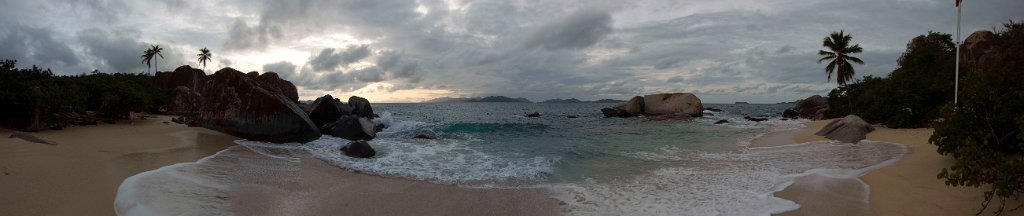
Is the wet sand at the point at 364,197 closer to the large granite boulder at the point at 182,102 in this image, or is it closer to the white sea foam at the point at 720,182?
the white sea foam at the point at 720,182

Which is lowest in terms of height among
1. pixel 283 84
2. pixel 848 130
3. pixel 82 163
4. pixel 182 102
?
pixel 82 163

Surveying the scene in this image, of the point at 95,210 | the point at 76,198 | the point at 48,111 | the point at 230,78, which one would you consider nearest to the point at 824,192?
the point at 95,210

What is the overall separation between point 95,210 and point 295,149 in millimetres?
8874

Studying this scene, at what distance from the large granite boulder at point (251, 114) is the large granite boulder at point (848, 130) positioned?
18.8 meters

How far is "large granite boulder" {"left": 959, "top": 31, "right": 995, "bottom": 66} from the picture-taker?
21469mm

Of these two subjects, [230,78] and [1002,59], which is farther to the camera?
[230,78]

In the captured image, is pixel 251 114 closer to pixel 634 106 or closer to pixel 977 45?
pixel 977 45

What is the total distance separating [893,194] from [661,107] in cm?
4073

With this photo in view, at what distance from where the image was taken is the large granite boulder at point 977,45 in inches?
845

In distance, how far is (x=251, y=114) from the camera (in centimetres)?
1574

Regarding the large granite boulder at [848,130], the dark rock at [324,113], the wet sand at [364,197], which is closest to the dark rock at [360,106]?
the dark rock at [324,113]

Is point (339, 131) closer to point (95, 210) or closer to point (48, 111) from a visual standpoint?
point (48, 111)

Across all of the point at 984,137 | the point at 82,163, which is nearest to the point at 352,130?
the point at 82,163

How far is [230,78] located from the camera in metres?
16.5
